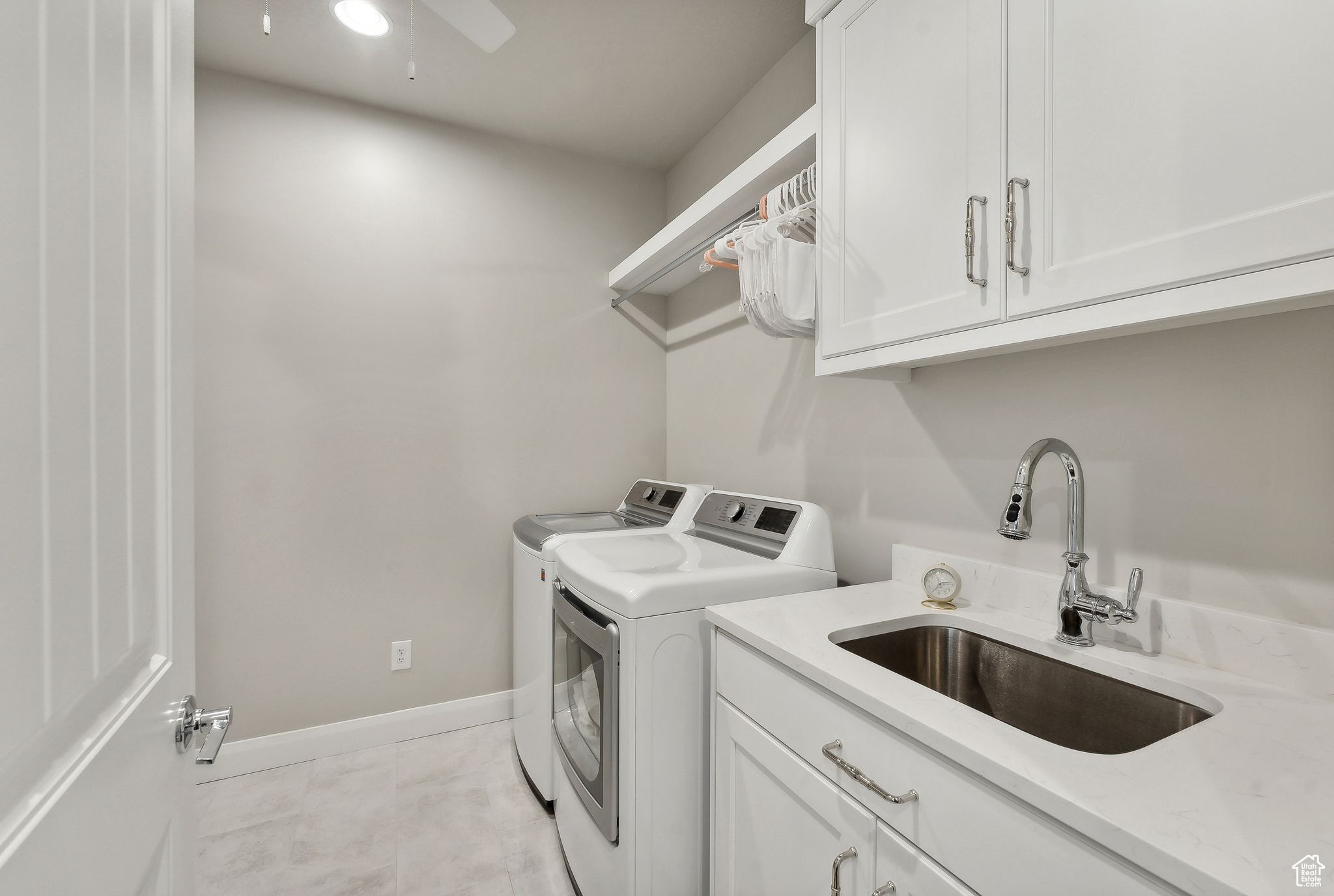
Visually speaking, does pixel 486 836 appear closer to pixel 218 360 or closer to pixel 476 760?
pixel 476 760

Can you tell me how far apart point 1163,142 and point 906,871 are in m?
1.08

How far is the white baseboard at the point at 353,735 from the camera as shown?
2.19m

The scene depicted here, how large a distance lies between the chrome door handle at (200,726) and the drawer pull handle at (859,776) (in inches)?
32.4

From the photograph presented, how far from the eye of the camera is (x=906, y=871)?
82 cm

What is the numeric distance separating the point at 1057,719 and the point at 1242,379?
0.67 metres

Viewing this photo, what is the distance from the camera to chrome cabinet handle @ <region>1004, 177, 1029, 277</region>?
3.29 feet

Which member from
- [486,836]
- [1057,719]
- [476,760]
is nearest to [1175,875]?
[1057,719]

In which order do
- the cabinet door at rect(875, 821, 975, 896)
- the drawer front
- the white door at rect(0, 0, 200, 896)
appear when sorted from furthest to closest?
the cabinet door at rect(875, 821, 975, 896), the drawer front, the white door at rect(0, 0, 200, 896)

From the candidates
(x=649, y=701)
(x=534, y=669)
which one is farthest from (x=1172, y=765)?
(x=534, y=669)

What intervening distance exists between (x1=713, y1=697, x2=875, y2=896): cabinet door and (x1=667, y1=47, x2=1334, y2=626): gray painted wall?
0.69 metres

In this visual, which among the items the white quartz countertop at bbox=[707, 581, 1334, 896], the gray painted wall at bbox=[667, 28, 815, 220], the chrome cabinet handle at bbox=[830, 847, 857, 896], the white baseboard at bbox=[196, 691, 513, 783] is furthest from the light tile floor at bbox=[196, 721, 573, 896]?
the gray painted wall at bbox=[667, 28, 815, 220]

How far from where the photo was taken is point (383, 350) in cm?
243

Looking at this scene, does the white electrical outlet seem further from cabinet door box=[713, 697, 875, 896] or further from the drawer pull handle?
the drawer pull handle
